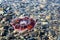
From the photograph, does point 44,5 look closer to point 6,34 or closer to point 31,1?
point 31,1

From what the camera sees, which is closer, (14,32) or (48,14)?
(14,32)

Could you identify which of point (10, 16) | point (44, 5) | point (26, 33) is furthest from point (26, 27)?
point (44, 5)

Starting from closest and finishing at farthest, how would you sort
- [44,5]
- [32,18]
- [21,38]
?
[21,38] → [32,18] → [44,5]

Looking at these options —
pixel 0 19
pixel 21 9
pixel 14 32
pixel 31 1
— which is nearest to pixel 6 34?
pixel 14 32

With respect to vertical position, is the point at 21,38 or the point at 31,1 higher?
the point at 31,1

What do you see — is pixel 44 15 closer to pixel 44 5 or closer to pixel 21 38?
pixel 44 5

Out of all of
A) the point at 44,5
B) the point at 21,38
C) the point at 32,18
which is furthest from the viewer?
the point at 44,5
